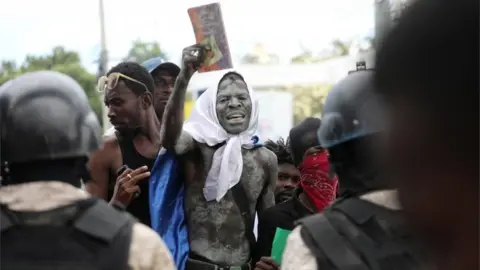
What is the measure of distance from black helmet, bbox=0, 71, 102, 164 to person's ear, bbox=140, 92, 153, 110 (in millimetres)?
1917

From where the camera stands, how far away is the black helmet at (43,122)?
2348 mm

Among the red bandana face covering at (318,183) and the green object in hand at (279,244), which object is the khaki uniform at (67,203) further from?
the red bandana face covering at (318,183)

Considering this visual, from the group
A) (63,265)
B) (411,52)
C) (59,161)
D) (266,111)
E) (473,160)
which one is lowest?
(266,111)

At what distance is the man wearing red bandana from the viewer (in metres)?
3.78

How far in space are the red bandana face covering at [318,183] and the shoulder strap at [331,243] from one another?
5.03 feet

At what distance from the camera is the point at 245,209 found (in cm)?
439

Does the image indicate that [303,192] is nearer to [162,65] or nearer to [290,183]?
[290,183]

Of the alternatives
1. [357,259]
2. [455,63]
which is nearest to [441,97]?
[455,63]

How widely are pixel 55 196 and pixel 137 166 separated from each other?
6.79ft

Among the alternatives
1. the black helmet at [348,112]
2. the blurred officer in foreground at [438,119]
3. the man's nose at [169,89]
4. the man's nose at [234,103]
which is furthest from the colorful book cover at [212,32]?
the blurred officer in foreground at [438,119]

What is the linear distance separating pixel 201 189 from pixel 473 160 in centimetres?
355

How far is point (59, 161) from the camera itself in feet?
7.79

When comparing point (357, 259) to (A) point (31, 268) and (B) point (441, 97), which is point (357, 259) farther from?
(B) point (441, 97)

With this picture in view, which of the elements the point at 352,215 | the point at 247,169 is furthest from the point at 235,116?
the point at 352,215
